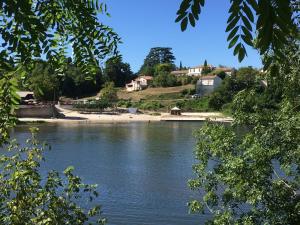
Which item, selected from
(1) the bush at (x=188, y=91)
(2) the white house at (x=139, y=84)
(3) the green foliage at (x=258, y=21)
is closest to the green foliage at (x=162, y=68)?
(2) the white house at (x=139, y=84)

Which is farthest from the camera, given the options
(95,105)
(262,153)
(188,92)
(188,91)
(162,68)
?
(162,68)

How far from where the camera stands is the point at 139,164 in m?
32.2

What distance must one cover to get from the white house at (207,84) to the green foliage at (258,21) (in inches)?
4584

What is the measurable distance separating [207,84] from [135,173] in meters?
93.5

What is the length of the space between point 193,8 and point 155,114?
9768cm

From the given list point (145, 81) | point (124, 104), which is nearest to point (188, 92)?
point (124, 104)

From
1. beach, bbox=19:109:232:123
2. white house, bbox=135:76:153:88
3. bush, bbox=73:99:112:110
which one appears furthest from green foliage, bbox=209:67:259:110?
white house, bbox=135:76:153:88

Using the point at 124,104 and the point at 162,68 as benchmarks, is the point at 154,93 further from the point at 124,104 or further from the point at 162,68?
the point at 162,68

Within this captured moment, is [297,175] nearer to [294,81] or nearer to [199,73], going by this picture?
[294,81]

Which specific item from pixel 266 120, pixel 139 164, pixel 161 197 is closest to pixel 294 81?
pixel 266 120

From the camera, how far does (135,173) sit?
94.5 ft

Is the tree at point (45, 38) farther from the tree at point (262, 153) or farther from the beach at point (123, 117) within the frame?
the beach at point (123, 117)

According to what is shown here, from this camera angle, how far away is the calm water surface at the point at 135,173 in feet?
63.3

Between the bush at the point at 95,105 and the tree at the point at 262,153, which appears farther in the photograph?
A: the bush at the point at 95,105
